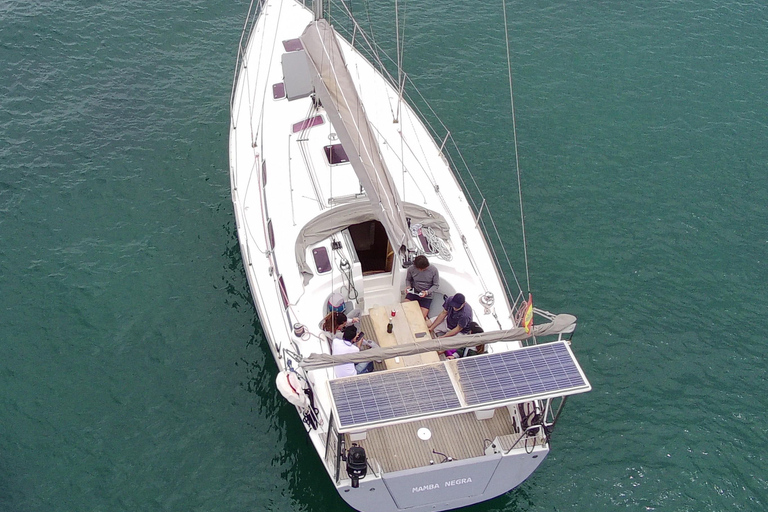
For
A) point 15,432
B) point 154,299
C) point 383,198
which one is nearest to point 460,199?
point 383,198

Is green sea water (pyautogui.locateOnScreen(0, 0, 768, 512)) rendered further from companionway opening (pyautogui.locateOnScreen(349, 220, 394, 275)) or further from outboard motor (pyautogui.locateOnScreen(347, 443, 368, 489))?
companionway opening (pyautogui.locateOnScreen(349, 220, 394, 275))

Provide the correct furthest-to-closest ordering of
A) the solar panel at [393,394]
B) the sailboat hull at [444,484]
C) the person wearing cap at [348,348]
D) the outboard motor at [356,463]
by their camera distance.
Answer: the person wearing cap at [348,348] < the sailboat hull at [444,484] < the outboard motor at [356,463] < the solar panel at [393,394]

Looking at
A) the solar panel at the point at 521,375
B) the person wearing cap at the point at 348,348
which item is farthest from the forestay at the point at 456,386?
the person wearing cap at the point at 348,348

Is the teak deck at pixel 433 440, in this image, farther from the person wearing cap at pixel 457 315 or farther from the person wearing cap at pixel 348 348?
the person wearing cap at pixel 457 315

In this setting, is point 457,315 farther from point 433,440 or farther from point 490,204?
point 490,204

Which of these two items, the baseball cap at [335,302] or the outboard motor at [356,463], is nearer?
the outboard motor at [356,463]

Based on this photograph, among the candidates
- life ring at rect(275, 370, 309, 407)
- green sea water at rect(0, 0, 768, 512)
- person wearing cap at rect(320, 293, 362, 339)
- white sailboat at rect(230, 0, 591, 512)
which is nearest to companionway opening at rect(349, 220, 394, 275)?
white sailboat at rect(230, 0, 591, 512)

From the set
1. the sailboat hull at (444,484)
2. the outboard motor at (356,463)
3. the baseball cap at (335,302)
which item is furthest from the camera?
the baseball cap at (335,302)
